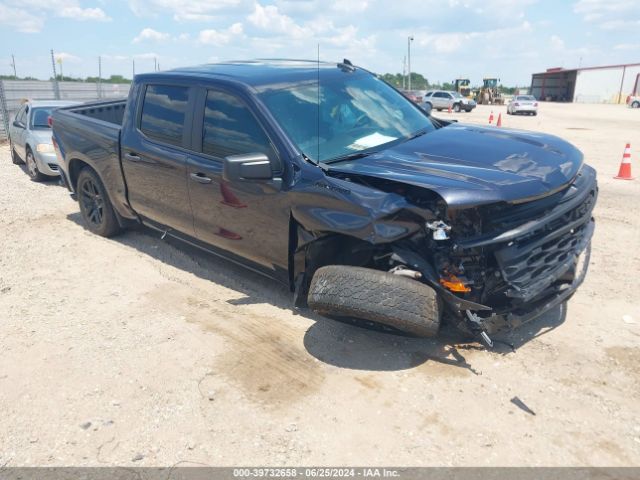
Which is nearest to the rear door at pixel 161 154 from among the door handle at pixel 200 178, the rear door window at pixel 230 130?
the door handle at pixel 200 178

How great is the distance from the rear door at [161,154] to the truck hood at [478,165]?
168 centimetres

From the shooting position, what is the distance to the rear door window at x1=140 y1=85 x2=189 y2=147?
4.56 m

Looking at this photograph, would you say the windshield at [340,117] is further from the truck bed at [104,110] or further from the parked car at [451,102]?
the parked car at [451,102]

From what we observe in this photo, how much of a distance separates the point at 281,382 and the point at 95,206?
415 cm

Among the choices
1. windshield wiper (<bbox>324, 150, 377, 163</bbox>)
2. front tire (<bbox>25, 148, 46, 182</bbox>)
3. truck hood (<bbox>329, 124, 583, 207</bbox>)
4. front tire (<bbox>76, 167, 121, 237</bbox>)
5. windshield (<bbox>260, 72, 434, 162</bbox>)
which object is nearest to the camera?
truck hood (<bbox>329, 124, 583, 207</bbox>)

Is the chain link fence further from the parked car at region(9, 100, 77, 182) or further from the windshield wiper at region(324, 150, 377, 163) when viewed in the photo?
the windshield wiper at region(324, 150, 377, 163)

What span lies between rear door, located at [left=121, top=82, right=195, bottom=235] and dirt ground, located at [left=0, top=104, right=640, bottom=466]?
74 cm

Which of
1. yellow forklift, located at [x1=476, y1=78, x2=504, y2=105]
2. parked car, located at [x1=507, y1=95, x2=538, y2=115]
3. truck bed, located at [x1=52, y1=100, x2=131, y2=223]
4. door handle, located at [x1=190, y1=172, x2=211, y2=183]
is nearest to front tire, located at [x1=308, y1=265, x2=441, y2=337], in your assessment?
door handle, located at [x1=190, y1=172, x2=211, y2=183]

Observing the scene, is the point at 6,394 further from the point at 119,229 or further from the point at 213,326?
the point at 119,229

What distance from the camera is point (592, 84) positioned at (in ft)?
211

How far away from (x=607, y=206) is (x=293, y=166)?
5.57 m

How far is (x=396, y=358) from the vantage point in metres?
3.55

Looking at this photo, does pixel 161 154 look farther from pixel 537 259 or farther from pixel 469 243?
pixel 537 259

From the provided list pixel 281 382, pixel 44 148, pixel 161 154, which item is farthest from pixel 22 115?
pixel 281 382
